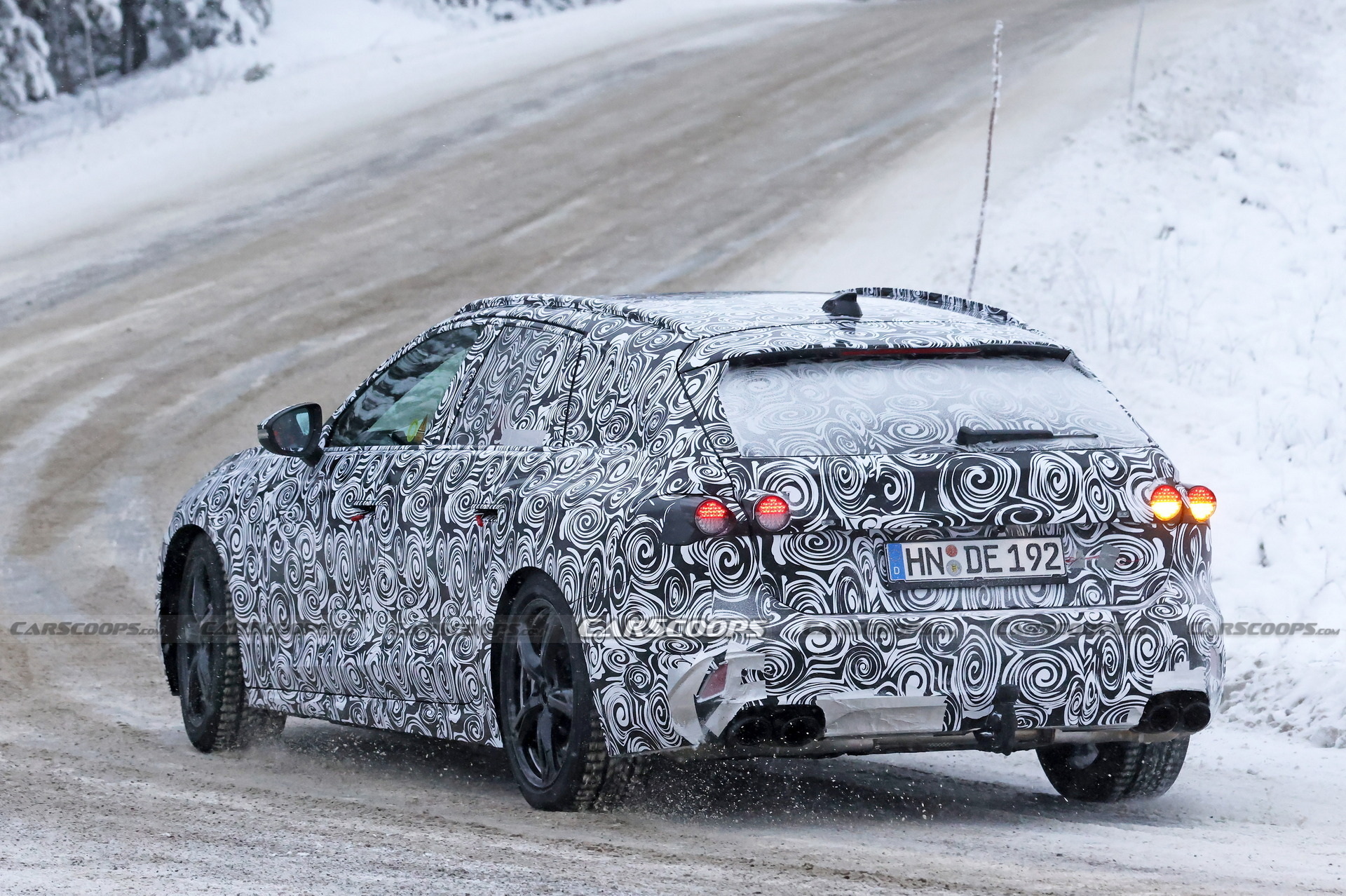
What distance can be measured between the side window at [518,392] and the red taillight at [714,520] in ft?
3.07

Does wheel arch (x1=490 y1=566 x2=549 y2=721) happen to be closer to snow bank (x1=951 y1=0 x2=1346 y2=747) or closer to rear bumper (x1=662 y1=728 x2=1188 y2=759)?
rear bumper (x1=662 y1=728 x2=1188 y2=759)

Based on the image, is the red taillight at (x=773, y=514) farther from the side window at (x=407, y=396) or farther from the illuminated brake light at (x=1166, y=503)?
the side window at (x=407, y=396)

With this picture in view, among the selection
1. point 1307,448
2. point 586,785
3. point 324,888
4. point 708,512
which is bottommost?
point 1307,448

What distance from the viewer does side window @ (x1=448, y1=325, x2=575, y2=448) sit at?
20.4 ft

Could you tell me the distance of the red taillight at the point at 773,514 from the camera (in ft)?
17.4

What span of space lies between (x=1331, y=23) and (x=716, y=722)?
20329mm

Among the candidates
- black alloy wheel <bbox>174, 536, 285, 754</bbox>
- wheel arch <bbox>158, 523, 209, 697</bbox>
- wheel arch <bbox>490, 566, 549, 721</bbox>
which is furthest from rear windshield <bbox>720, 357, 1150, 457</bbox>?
wheel arch <bbox>158, 523, 209, 697</bbox>

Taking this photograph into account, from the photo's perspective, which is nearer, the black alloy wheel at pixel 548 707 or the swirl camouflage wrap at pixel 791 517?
the swirl camouflage wrap at pixel 791 517

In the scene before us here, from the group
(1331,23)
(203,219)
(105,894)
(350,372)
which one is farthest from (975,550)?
(1331,23)

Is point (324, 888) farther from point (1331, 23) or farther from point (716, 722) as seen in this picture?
point (1331, 23)

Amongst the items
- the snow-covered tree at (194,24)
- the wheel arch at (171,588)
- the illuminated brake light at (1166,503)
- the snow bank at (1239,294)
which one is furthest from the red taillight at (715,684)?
the snow-covered tree at (194,24)

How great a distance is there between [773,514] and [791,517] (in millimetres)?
53

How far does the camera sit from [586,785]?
5.65 m

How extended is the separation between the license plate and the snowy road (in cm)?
75
